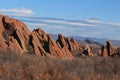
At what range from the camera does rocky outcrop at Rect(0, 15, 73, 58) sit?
356 ft

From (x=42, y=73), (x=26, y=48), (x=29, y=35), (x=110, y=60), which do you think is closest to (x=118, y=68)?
(x=110, y=60)

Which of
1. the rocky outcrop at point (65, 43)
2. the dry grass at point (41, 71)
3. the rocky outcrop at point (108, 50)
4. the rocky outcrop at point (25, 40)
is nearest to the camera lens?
the dry grass at point (41, 71)

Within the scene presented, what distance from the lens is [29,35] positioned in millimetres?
120750

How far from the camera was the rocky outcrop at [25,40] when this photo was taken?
4272 inches

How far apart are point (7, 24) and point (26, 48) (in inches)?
410

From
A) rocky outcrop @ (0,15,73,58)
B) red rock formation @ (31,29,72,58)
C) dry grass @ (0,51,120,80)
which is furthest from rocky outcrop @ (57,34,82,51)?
dry grass @ (0,51,120,80)

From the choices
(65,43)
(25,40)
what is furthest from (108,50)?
(25,40)

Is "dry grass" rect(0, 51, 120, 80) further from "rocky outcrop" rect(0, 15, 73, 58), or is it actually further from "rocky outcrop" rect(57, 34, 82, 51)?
"rocky outcrop" rect(57, 34, 82, 51)

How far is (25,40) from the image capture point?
115 meters

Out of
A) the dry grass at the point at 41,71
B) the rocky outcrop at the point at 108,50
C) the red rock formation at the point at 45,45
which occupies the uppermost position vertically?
the dry grass at the point at 41,71

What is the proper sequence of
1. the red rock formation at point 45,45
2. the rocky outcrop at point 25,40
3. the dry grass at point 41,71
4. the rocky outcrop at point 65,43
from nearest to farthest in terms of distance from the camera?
the dry grass at point 41,71 < the rocky outcrop at point 25,40 < the red rock formation at point 45,45 < the rocky outcrop at point 65,43

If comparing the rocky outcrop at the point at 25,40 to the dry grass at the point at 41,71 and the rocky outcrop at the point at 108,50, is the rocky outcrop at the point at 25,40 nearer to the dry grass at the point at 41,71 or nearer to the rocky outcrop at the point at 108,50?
the rocky outcrop at the point at 108,50

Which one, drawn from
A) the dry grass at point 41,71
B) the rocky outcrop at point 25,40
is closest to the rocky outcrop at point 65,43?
the rocky outcrop at point 25,40

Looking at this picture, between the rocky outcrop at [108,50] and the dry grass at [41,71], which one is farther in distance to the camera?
the rocky outcrop at [108,50]
